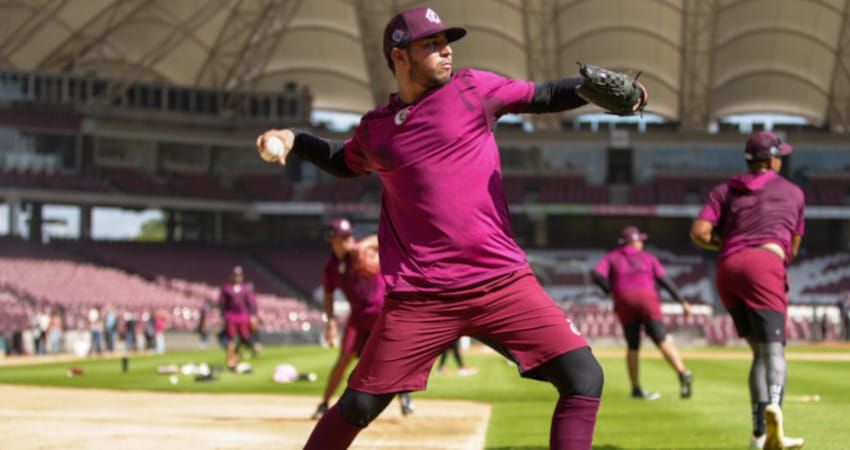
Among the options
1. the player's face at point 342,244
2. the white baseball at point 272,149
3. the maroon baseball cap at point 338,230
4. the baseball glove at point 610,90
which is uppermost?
the baseball glove at point 610,90

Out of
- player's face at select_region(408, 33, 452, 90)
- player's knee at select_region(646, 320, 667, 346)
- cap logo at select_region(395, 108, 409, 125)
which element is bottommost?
player's knee at select_region(646, 320, 667, 346)

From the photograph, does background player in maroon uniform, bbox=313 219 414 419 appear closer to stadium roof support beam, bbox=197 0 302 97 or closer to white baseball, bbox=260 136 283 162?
white baseball, bbox=260 136 283 162

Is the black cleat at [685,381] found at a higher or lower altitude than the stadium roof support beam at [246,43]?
lower

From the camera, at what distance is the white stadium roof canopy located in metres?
54.8

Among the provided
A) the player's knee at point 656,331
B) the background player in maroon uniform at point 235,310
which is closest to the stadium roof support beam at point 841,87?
the background player in maroon uniform at point 235,310

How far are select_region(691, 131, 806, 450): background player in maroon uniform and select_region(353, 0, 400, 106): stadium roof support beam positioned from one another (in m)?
44.1

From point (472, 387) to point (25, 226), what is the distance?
49.5 m

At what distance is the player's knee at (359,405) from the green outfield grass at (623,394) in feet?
13.2

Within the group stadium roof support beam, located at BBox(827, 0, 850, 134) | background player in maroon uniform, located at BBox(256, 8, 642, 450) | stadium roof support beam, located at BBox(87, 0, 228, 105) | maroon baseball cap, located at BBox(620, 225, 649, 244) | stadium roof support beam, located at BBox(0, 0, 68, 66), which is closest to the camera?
background player in maroon uniform, located at BBox(256, 8, 642, 450)

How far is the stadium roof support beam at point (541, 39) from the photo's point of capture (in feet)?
178

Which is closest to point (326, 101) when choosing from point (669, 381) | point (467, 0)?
point (467, 0)

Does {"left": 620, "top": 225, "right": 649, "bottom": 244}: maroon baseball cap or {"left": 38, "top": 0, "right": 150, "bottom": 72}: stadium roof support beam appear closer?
{"left": 620, "top": 225, "right": 649, "bottom": 244}: maroon baseball cap

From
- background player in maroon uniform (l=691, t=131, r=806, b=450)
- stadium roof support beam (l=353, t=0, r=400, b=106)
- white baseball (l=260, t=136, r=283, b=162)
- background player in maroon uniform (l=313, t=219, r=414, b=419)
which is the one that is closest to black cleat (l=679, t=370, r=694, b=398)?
background player in maroon uniform (l=313, t=219, r=414, b=419)

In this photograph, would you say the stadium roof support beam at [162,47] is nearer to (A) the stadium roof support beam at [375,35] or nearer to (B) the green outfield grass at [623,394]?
(A) the stadium roof support beam at [375,35]
